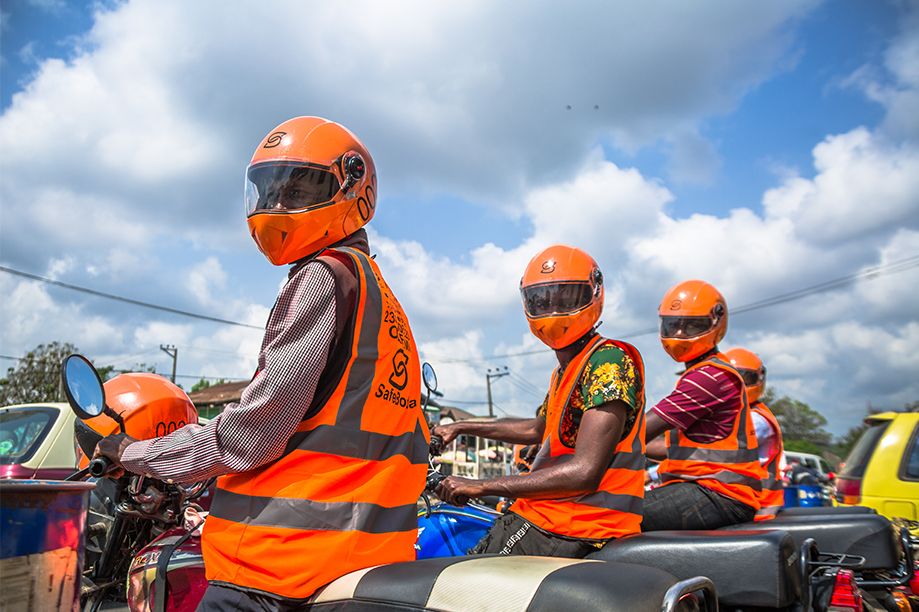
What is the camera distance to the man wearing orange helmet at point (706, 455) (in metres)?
4.46

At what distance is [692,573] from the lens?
311 centimetres

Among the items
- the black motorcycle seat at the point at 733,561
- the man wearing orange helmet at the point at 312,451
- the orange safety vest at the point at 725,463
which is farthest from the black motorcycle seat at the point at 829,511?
the man wearing orange helmet at the point at 312,451

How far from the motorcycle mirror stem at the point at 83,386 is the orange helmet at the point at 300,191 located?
0.82m

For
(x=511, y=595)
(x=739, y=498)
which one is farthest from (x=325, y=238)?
(x=739, y=498)

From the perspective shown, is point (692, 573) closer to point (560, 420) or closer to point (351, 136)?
point (560, 420)

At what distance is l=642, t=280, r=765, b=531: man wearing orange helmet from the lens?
14.6ft

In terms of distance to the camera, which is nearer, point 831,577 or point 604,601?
point 604,601

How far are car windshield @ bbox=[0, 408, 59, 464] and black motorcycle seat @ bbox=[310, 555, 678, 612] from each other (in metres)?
6.58

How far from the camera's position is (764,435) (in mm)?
7012

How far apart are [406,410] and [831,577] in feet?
8.43

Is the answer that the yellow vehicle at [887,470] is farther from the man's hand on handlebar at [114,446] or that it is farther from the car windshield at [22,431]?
the car windshield at [22,431]

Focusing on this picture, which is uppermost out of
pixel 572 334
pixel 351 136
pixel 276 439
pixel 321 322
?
pixel 351 136

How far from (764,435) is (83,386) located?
239 inches

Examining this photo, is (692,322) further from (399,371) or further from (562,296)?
A: (399,371)
